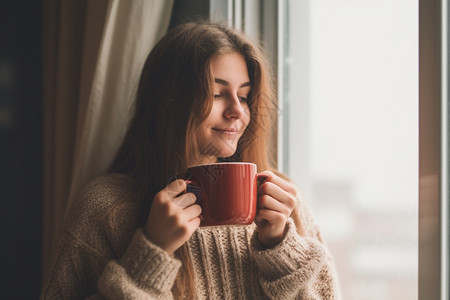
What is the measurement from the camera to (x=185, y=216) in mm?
708

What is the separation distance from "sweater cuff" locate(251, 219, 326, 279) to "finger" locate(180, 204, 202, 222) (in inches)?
7.4

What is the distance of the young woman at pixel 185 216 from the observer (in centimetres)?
72

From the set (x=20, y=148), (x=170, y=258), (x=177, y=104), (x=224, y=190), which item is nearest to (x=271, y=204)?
(x=224, y=190)

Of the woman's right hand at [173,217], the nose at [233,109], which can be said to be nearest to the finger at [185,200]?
the woman's right hand at [173,217]

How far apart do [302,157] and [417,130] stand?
461 mm

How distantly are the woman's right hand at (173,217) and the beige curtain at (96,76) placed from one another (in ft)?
1.72

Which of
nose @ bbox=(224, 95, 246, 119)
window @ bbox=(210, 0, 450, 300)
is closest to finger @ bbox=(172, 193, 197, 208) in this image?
nose @ bbox=(224, 95, 246, 119)

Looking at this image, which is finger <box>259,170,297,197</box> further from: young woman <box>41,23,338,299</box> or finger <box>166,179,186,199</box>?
finger <box>166,179,186,199</box>

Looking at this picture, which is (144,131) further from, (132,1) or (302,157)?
(302,157)

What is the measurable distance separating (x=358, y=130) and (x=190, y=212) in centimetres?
58

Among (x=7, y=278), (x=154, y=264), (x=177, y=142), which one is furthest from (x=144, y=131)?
(x=7, y=278)

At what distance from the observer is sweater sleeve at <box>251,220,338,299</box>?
787 mm

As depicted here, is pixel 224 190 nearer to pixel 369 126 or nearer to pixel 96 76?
pixel 369 126

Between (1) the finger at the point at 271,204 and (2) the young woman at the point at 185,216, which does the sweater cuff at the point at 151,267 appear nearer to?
(2) the young woman at the point at 185,216
